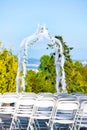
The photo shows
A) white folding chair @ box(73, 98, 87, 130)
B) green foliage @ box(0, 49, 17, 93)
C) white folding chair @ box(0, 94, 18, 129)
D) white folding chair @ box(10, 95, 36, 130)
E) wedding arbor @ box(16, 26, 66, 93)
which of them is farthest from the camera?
green foliage @ box(0, 49, 17, 93)

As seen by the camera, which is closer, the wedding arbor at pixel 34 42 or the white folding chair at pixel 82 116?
the white folding chair at pixel 82 116

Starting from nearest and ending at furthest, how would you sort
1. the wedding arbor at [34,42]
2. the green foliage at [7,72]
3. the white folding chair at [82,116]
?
the white folding chair at [82,116]
the wedding arbor at [34,42]
the green foliage at [7,72]

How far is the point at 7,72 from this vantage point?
18438mm

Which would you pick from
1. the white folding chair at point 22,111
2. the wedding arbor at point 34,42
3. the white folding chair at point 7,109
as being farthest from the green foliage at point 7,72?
the white folding chair at point 22,111

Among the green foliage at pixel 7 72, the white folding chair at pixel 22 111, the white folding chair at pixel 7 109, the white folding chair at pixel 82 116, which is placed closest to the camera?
the white folding chair at pixel 82 116

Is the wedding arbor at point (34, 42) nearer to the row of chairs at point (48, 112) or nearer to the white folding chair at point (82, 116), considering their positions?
the row of chairs at point (48, 112)

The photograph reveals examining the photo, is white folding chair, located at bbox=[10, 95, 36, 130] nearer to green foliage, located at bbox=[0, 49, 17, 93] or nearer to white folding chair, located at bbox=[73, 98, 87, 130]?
white folding chair, located at bbox=[73, 98, 87, 130]

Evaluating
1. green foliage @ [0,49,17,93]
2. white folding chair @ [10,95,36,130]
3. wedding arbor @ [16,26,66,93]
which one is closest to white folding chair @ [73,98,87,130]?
white folding chair @ [10,95,36,130]

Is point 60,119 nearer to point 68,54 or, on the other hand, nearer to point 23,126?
point 23,126

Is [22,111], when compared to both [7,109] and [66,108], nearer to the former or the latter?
[7,109]

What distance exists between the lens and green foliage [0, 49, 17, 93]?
1805 centimetres

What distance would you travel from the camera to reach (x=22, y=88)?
17.5 meters

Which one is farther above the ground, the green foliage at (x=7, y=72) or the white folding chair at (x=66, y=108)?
the green foliage at (x=7, y=72)

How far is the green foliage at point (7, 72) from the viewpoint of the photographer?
18047 millimetres
